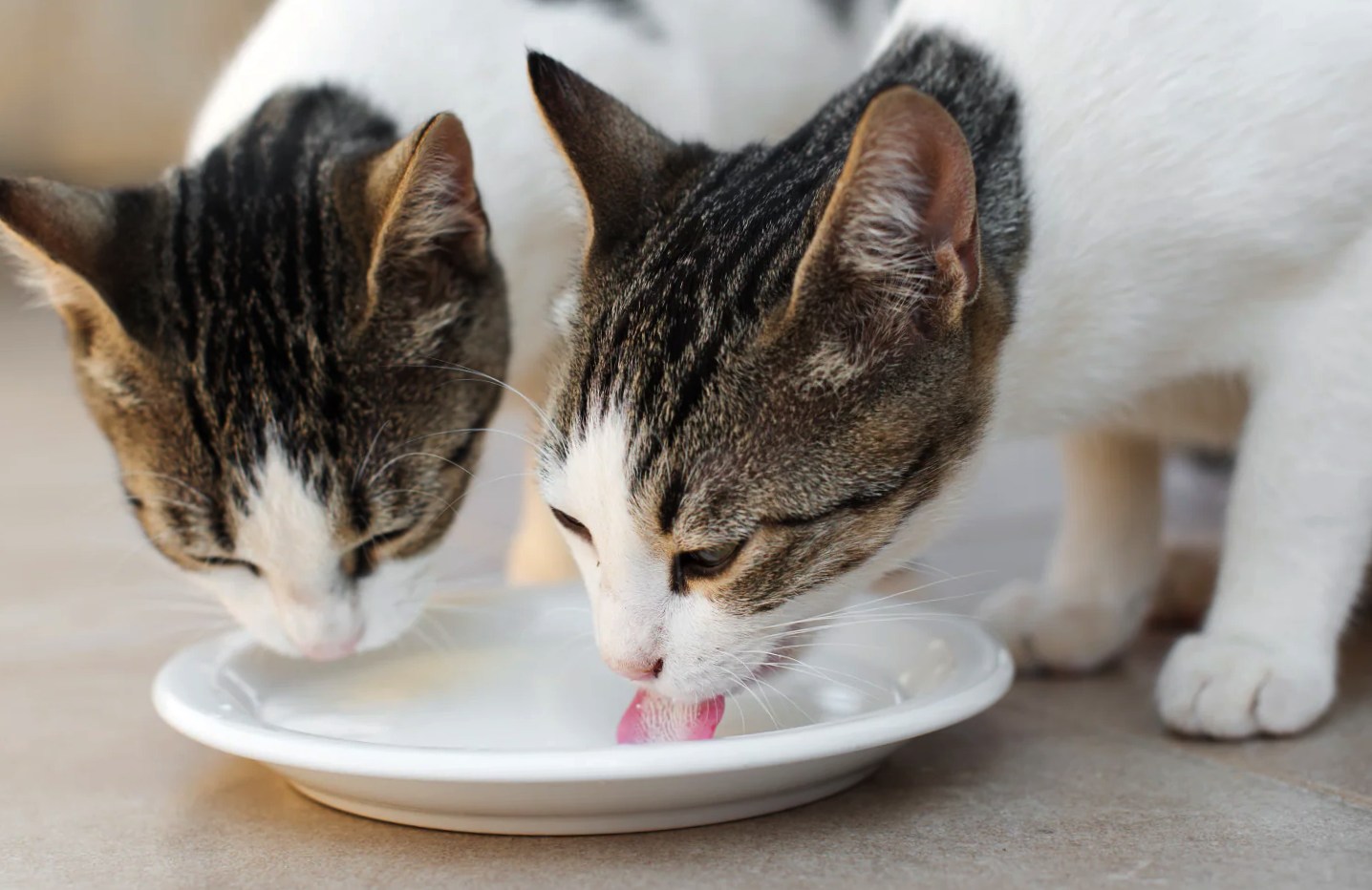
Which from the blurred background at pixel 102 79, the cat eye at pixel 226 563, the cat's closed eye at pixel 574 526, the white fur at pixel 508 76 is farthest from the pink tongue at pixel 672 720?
the blurred background at pixel 102 79

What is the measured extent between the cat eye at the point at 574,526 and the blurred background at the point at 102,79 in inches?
171

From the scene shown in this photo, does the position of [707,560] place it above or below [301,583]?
above

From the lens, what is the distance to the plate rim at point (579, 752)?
4.16 ft

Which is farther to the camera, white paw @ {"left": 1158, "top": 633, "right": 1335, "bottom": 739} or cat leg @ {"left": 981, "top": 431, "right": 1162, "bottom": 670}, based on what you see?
cat leg @ {"left": 981, "top": 431, "right": 1162, "bottom": 670}

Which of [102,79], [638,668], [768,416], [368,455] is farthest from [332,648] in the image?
[102,79]

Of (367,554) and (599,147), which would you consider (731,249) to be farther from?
(367,554)

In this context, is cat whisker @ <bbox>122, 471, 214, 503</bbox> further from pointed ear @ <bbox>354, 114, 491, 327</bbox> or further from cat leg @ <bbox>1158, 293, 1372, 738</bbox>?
cat leg @ <bbox>1158, 293, 1372, 738</bbox>

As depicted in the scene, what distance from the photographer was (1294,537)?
1665mm

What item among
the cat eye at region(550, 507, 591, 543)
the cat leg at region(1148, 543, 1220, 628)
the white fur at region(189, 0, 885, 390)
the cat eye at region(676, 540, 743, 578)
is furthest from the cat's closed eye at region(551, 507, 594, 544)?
the cat leg at region(1148, 543, 1220, 628)

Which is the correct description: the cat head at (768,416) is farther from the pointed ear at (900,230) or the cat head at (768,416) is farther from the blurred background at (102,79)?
the blurred background at (102,79)

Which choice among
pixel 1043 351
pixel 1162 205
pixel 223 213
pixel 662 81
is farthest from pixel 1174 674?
pixel 223 213

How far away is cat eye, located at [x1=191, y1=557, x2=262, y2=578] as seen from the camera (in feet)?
5.37

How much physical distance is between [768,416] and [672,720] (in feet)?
1.05

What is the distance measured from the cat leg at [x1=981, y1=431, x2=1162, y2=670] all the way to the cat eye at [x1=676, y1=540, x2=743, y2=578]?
2.62ft
